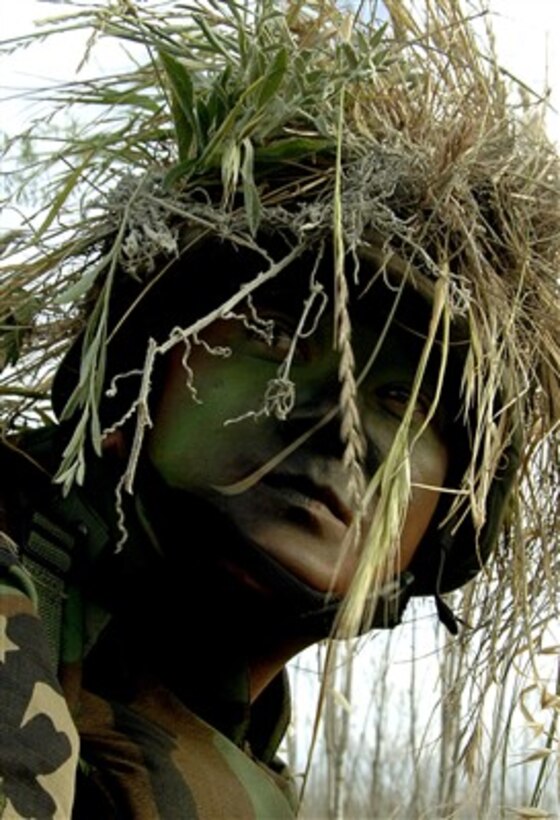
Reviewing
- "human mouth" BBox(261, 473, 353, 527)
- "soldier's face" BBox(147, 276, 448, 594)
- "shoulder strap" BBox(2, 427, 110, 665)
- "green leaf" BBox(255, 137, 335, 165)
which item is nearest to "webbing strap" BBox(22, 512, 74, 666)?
"shoulder strap" BBox(2, 427, 110, 665)

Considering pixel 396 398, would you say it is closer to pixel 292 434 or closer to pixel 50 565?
pixel 292 434

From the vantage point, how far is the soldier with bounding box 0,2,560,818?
215 cm

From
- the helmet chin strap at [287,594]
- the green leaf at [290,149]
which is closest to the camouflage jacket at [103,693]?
the helmet chin strap at [287,594]

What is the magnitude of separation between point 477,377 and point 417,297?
0.42ft

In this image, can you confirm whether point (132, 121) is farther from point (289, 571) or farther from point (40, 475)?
point (289, 571)

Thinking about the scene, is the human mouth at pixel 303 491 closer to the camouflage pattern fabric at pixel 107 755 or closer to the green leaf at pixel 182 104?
the camouflage pattern fabric at pixel 107 755

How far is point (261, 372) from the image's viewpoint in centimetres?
226

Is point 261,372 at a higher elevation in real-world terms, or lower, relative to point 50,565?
higher

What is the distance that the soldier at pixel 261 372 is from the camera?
2148 millimetres

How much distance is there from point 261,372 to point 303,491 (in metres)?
A: 0.18

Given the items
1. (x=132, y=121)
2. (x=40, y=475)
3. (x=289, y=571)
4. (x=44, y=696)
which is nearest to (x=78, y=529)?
(x=40, y=475)

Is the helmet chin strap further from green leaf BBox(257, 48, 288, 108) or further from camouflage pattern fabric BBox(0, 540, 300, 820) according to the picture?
green leaf BBox(257, 48, 288, 108)

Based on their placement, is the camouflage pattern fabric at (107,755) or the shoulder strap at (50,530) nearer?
the camouflage pattern fabric at (107,755)

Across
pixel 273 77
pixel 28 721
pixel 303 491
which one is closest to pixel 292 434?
pixel 303 491
